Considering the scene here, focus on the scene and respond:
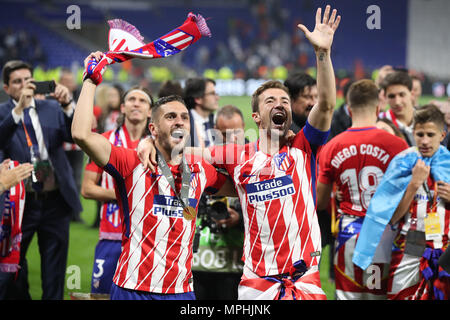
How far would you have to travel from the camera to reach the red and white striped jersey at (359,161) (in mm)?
4090

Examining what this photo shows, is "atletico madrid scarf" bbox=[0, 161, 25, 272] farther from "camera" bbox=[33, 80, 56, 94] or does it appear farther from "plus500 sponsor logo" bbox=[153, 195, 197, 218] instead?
"plus500 sponsor logo" bbox=[153, 195, 197, 218]

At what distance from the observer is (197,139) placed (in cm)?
505

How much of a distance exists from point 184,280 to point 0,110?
2.86 meters

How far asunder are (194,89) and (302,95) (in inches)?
55.7

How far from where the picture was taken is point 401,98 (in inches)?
203

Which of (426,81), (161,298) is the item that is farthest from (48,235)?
(426,81)

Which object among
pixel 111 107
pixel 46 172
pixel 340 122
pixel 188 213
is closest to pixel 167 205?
pixel 188 213

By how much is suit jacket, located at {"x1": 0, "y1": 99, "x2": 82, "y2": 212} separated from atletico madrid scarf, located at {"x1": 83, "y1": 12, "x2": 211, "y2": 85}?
1.91 meters

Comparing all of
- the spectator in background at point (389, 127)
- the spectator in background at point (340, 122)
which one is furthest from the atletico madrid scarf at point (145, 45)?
the spectator in background at point (340, 122)

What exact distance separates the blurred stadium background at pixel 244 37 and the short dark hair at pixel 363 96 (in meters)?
23.7

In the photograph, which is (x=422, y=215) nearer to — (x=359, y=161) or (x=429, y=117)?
(x=359, y=161)

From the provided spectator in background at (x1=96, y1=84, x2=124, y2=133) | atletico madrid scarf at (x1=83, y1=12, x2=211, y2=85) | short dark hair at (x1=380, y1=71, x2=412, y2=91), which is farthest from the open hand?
spectator in background at (x1=96, y1=84, x2=124, y2=133)

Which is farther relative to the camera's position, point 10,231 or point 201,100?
point 201,100

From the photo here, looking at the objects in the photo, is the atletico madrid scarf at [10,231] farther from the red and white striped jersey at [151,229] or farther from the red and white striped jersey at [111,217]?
the red and white striped jersey at [151,229]
